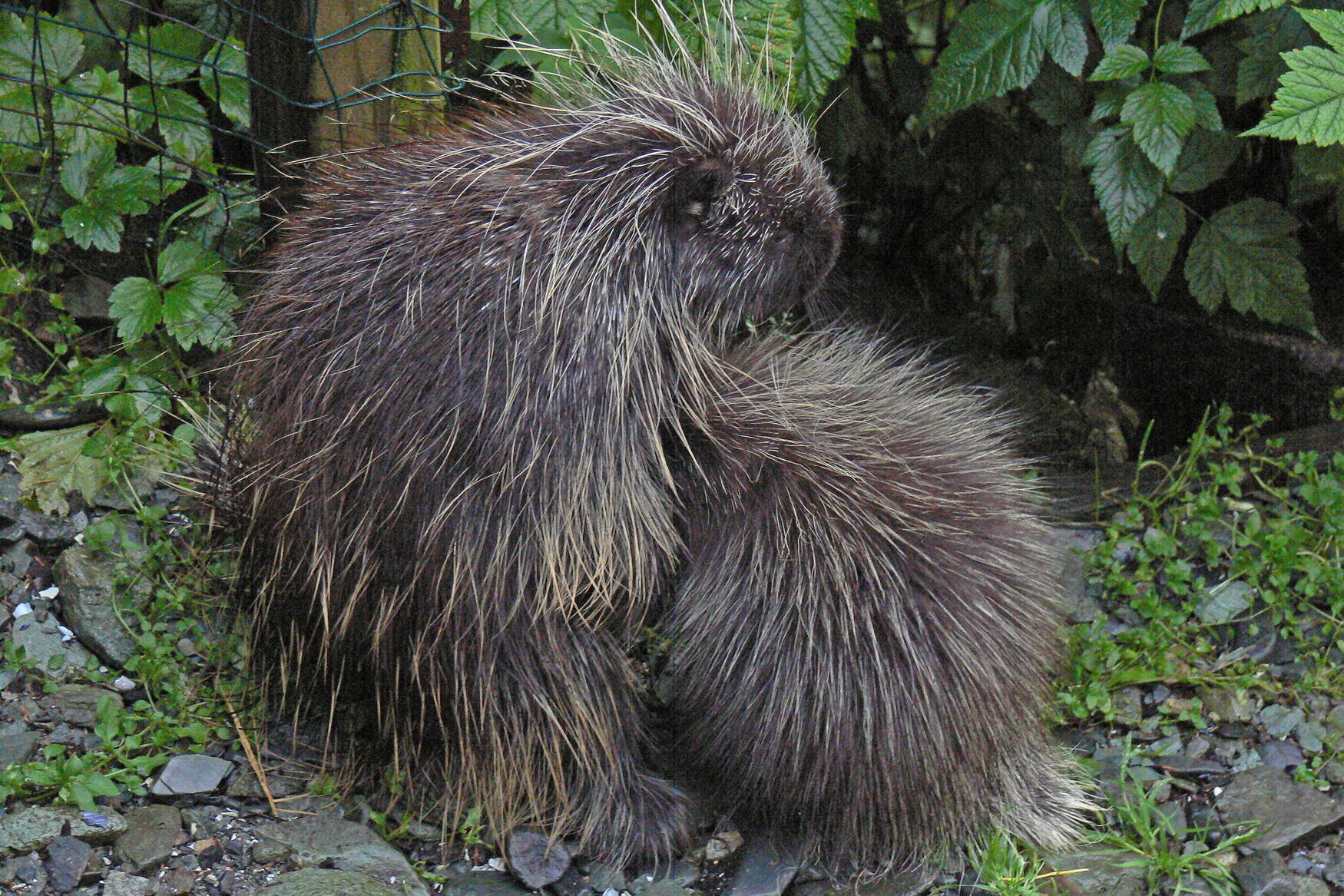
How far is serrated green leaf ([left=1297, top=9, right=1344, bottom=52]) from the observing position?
2.56m

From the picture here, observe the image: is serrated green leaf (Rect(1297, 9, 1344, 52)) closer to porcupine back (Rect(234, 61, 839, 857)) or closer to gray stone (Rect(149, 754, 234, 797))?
porcupine back (Rect(234, 61, 839, 857))

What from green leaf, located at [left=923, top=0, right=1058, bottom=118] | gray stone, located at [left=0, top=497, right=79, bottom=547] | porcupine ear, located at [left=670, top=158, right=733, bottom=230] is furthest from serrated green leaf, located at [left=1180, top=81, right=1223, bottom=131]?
gray stone, located at [left=0, top=497, right=79, bottom=547]

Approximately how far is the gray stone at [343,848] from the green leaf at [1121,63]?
93.3 inches

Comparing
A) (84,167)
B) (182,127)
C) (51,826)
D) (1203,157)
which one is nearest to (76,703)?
(51,826)

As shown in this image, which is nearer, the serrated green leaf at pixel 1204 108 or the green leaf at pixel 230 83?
the serrated green leaf at pixel 1204 108

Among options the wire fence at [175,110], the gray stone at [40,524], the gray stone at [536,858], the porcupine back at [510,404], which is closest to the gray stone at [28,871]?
the porcupine back at [510,404]

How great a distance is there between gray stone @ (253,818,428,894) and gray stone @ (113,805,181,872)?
171 millimetres

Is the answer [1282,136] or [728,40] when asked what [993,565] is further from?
[728,40]

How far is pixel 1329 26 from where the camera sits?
2.59 meters

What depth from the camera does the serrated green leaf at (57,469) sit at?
310 centimetres

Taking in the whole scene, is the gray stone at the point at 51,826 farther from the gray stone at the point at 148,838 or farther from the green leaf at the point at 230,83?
the green leaf at the point at 230,83

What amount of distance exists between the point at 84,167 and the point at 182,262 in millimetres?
407

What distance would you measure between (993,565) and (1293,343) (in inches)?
75.5

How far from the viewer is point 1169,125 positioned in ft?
9.86
